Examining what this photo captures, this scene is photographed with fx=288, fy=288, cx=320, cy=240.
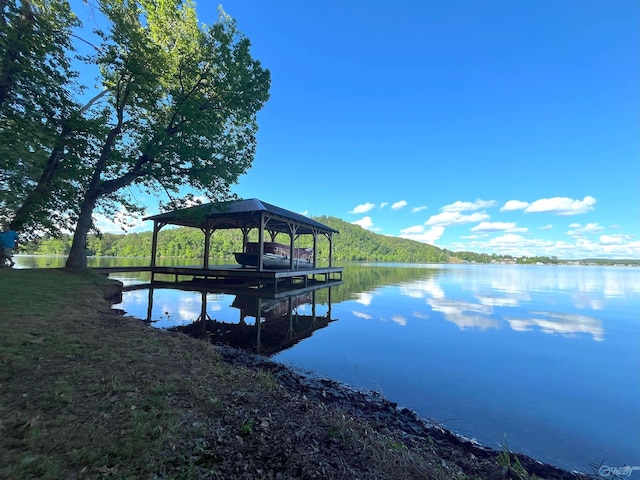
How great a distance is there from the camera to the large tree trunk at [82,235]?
1149cm

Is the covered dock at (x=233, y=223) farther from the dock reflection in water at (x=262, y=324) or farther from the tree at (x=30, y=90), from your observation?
the tree at (x=30, y=90)

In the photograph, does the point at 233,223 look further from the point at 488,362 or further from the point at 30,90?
the point at 488,362

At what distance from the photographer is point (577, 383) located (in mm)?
5016

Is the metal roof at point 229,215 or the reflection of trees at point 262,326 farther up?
the metal roof at point 229,215

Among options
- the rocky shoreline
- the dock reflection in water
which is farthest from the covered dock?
the rocky shoreline

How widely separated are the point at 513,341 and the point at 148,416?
325 inches

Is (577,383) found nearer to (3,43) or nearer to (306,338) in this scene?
(306,338)

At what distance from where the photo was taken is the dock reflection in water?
661cm

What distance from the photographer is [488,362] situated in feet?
19.3

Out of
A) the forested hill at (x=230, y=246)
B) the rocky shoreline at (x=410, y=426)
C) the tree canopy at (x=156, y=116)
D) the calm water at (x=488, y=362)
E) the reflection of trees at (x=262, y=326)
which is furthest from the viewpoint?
the forested hill at (x=230, y=246)

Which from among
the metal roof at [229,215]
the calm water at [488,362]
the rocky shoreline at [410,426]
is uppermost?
the metal roof at [229,215]

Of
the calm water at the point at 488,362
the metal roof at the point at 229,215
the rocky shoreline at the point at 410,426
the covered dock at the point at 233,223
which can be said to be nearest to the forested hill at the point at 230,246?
the metal roof at the point at 229,215

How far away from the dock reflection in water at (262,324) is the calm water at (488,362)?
0.24 ft

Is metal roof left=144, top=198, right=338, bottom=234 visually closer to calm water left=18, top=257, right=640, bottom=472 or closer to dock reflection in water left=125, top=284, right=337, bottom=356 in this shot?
dock reflection in water left=125, top=284, right=337, bottom=356
